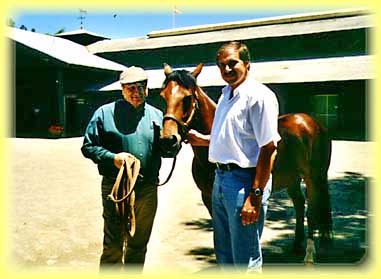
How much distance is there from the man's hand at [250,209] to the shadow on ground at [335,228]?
2199mm

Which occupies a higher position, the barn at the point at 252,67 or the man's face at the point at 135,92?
the barn at the point at 252,67

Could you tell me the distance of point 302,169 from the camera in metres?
4.70

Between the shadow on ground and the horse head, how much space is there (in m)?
2.01

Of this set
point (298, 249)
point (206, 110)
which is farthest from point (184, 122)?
point (298, 249)

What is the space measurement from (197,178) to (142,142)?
691 millimetres

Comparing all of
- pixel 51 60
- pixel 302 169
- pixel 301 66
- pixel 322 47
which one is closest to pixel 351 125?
pixel 301 66

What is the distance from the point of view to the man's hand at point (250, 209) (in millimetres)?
2531

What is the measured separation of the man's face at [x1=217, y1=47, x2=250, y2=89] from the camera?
2.65 m

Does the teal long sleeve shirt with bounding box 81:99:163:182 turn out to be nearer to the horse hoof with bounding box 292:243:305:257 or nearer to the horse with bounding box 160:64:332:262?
the horse with bounding box 160:64:332:262

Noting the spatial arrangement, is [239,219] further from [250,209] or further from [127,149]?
[127,149]

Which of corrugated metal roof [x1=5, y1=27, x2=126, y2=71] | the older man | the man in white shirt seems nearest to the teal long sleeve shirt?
A: the older man

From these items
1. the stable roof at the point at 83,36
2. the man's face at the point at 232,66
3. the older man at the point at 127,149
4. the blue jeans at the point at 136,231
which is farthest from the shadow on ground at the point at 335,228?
the stable roof at the point at 83,36

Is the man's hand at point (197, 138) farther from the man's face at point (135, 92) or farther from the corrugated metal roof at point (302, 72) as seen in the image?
the corrugated metal roof at point (302, 72)

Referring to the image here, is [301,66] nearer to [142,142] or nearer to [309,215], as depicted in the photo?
[309,215]
